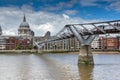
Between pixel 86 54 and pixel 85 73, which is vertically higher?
pixel 86 54

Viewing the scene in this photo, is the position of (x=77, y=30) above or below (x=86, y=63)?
above

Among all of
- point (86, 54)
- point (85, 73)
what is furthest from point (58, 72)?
point (86, 54)

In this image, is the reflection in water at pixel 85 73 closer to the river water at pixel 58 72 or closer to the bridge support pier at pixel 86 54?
the river water at pixel 58 72

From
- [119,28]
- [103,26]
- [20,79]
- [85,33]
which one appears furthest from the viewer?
[85,33]

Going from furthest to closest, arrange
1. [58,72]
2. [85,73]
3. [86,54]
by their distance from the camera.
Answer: [86,54]
[58,72]
[85,73]

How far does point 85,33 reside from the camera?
67.4m

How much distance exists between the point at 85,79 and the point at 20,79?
26.2ft

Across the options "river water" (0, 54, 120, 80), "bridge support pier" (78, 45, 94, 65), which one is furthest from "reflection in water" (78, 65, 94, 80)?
"bridge support pier" (78, 45, 94, 65)

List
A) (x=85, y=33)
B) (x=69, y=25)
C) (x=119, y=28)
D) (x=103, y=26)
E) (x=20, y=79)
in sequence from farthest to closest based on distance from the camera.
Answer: (x=69, y=25), (x=85, y=33), (x=103, y=26), (x=119, y=28), (x=20, y=79)

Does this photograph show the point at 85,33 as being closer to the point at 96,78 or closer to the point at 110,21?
the point at 110,21

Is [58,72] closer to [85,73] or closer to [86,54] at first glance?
[85,73]

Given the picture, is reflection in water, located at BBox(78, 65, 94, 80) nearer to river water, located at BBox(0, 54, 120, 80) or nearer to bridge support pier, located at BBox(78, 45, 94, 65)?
river water, located at BBox(0, 54, 120, 80)

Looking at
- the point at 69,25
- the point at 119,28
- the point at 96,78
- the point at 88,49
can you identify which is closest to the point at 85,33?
the point at 88,49

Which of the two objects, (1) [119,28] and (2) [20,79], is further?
(1) [119,28]
